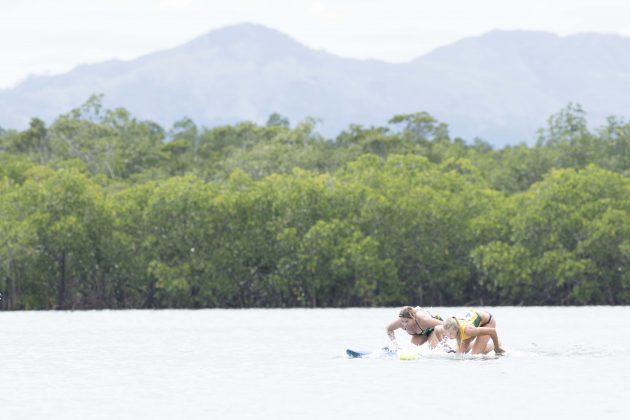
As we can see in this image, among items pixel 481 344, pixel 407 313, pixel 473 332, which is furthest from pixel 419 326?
pixel 481 344

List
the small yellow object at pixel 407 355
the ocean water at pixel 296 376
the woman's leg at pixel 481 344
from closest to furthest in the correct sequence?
the ocean water at pixel 296 376
the small yellow object at pixel 407 355
the woman's leg at pixel 481 344

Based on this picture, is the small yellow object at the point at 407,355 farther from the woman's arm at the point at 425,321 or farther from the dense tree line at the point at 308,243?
the dense tree line at the point at 308,243

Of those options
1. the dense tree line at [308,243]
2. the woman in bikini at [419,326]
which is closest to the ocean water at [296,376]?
the woman in bikini at [419,326]

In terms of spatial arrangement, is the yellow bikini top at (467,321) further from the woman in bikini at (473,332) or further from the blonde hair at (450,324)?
the blonde hair at (450,324)

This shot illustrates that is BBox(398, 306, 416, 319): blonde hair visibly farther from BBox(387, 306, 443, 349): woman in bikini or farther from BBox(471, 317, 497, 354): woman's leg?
BBox(471, 317, 497, 354): woman's leg

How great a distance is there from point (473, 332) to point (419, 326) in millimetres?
1374

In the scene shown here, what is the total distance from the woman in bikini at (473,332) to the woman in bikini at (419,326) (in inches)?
18.8

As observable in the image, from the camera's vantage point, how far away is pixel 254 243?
75.8 meters

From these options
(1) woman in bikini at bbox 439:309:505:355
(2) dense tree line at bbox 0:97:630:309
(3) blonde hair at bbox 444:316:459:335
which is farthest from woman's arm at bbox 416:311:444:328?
(2) dense tree line at bbox 0:97:630:309

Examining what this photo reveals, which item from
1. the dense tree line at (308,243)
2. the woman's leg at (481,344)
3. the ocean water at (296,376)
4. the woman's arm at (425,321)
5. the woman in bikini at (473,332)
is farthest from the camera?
the dense tree line at (308,243)

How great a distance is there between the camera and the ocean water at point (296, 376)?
64.3 ft

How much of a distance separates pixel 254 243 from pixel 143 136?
49.9 meters

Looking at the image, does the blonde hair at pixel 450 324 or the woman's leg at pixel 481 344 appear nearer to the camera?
the blonde hair at pixel 450 324

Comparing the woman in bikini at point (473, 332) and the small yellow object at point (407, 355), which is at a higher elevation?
the woman in bikini at point (473, 332)
